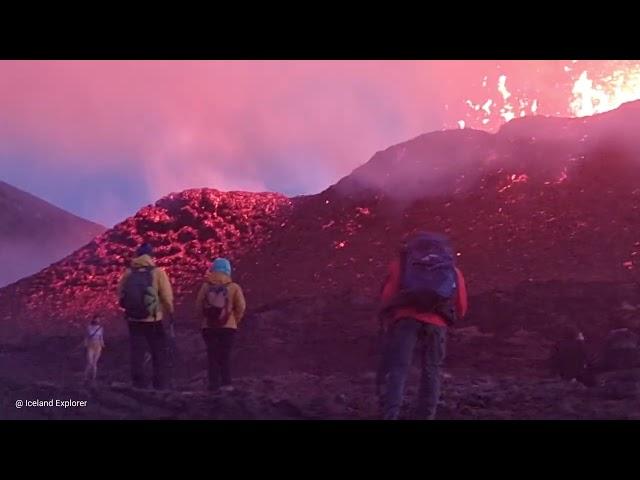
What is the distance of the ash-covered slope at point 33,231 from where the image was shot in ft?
73.6

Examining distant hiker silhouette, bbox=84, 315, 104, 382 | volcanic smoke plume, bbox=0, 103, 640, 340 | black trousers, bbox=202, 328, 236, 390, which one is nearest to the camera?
black trousers, bbox=202, 328, 236, 390

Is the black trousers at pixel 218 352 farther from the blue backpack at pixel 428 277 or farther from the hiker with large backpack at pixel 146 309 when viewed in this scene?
the blue backpack at pixel 428 277

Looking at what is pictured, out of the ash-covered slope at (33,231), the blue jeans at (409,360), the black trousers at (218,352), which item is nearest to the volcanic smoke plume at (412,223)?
the ash-covered slope at (33,231)

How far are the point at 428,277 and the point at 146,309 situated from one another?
2.76m

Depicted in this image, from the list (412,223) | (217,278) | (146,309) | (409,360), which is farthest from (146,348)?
(412,223)

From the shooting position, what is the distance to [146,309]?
8469 millimetres

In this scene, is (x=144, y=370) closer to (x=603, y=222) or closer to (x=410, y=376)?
(x=410, y=376)

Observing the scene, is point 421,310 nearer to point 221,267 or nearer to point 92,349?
point 221,267

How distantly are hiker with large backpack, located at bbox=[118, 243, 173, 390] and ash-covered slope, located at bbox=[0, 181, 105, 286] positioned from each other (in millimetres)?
12941

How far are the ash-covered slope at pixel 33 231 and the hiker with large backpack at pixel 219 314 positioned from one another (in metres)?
→ 13.2

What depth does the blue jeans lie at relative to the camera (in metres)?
7.13

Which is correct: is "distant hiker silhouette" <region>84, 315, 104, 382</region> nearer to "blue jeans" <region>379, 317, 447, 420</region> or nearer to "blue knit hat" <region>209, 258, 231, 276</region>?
"blue knit hat" <region>209, 258, 231, 276</region>

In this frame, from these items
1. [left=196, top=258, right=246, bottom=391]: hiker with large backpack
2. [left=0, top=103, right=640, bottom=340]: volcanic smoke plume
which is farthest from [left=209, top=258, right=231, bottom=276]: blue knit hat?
[left=0, top=103, right=640, bottom=340]: volcanic smoke plume

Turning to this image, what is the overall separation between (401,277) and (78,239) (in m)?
23.2
